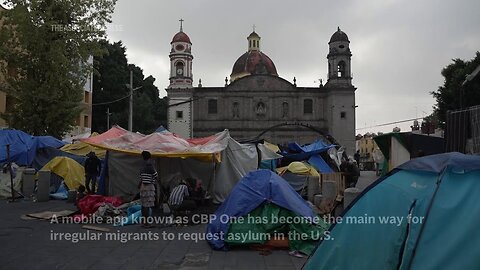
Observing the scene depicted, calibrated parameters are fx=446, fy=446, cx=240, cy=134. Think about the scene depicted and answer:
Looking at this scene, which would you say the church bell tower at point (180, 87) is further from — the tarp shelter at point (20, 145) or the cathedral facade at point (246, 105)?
the tarp shelter at point (20, 145)

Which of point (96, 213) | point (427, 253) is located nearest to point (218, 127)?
point (96, 213)

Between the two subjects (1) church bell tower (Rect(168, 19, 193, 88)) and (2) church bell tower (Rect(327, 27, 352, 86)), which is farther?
(1) church bell tower (Rect(168, 19, 193, 88))

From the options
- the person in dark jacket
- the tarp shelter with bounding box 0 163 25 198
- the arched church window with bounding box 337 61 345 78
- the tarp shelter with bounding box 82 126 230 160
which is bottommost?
the tarp shelter with bounding box 0 163 25 198

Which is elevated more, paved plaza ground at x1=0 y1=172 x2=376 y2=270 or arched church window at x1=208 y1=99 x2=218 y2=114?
arched church window at x1=208 y1=99 x2=218 y2=114

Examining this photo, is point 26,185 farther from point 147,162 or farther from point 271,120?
point 271,120

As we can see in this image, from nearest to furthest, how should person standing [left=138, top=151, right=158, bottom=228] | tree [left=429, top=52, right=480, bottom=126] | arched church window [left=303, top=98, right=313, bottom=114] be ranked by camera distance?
person standing [left=138, top=151, right=158, bottom=228] → tree [left=429, top=52, right=480, bottom=126] → arched church window [left=303, top=98, right=313, bottom=114]

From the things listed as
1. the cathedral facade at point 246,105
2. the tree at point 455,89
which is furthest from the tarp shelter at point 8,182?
the cathedral facade at point 246,105

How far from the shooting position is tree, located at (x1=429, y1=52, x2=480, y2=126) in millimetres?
25734

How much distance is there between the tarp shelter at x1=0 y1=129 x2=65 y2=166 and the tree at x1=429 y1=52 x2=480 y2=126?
69.8ft

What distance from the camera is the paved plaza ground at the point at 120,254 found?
673cm

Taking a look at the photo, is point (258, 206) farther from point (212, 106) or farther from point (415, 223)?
point (212, 106)

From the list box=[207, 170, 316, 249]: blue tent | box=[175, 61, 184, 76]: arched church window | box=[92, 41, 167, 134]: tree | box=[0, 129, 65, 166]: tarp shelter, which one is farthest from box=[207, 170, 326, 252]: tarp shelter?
box=[175, 61, 184, 76]: arched church window

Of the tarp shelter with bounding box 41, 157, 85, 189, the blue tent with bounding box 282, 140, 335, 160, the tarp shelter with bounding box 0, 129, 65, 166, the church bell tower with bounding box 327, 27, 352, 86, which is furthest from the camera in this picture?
the church bell tower with bounding box 327, 27, 352, 86

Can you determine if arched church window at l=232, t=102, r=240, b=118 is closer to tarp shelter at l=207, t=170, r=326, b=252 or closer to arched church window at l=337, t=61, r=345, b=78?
arched church window at l=337, t=61, r=345, b=78
